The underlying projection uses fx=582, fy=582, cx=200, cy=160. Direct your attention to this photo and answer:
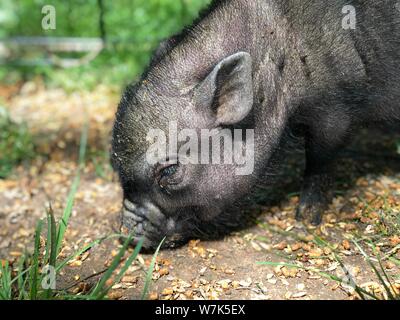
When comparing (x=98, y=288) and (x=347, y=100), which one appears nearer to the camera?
(x=98, y=288)

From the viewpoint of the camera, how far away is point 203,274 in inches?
187

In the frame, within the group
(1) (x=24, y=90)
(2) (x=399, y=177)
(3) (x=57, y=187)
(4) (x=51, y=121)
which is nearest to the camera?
(2) (x=399, y=177)

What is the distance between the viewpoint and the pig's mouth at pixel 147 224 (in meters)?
4.91

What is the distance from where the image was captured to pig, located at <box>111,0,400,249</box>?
181 inches

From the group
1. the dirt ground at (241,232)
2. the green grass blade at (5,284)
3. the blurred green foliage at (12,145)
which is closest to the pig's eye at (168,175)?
the dirt ground at (241,232)

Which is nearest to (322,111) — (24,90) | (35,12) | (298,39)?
(298,39)

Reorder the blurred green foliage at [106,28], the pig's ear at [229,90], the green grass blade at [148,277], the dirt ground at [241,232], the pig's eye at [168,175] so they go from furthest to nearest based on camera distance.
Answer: the blurred green foliage at [106,28] < the pig's eye at [168,175] < the dirt ground at [241,232] < the pig's ear at [229,90] < the green grass blade at [148,277]

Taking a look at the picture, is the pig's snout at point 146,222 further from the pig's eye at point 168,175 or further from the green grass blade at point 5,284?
the green grass blade at point 5,284

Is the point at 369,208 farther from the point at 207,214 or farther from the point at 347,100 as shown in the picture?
the point at 207,214

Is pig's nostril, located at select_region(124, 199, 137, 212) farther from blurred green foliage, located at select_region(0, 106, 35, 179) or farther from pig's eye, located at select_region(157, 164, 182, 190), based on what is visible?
blurred green foliage, located at select_region(0, 106, 35, 179)

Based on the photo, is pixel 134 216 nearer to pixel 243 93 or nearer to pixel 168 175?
pixel 168 175

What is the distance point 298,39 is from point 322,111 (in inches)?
25.9

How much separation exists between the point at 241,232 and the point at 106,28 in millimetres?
5260
